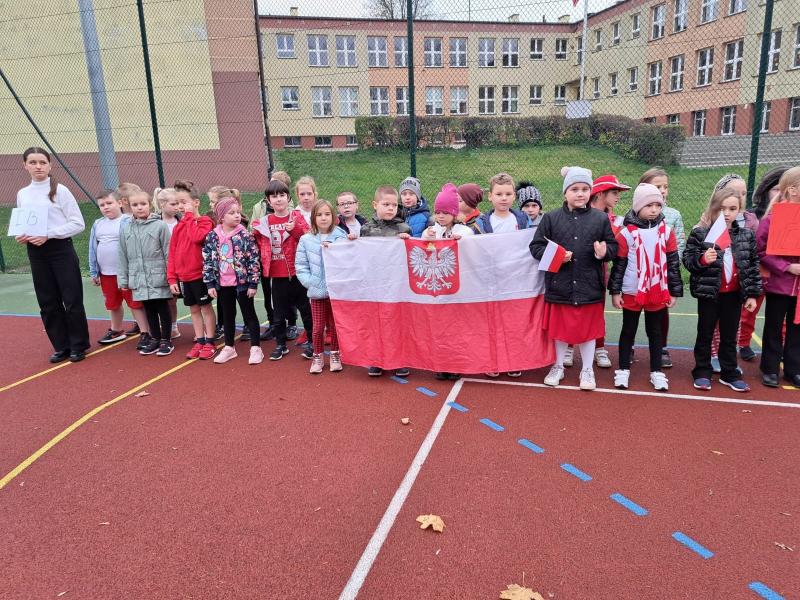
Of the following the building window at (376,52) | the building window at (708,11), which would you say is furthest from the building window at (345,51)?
the building window at (708,11)

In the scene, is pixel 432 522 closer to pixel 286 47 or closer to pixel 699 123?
pixel 699 123

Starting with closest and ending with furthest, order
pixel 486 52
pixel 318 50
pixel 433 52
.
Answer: pixel 433 52
pixel 486 52
pixel 318 50

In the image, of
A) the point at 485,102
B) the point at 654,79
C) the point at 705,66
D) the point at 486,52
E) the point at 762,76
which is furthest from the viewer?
the point at 485,102

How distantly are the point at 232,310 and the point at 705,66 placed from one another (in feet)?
69.4

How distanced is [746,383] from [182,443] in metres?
4.49

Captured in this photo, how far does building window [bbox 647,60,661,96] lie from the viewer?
2230 cm

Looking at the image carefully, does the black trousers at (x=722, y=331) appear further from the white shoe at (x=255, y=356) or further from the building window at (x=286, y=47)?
the building window at (x=286, y=47)

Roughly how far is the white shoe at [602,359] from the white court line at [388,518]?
5.93 feet

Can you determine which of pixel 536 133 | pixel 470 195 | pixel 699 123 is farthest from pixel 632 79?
pixel 470 195

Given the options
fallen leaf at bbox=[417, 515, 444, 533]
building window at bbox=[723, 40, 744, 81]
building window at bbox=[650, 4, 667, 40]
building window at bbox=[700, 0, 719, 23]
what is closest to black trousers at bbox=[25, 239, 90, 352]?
fallen leaf at bbox=[417, 515, 444, 533]

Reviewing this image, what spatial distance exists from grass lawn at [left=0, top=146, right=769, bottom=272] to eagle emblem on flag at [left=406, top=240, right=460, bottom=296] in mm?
9606

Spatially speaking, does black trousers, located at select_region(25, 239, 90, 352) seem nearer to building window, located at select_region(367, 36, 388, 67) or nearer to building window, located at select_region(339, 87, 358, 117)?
building window, located at select_region(367, 36, 388, 67)

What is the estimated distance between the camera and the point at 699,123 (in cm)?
1978

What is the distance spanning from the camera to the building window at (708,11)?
17.9m
